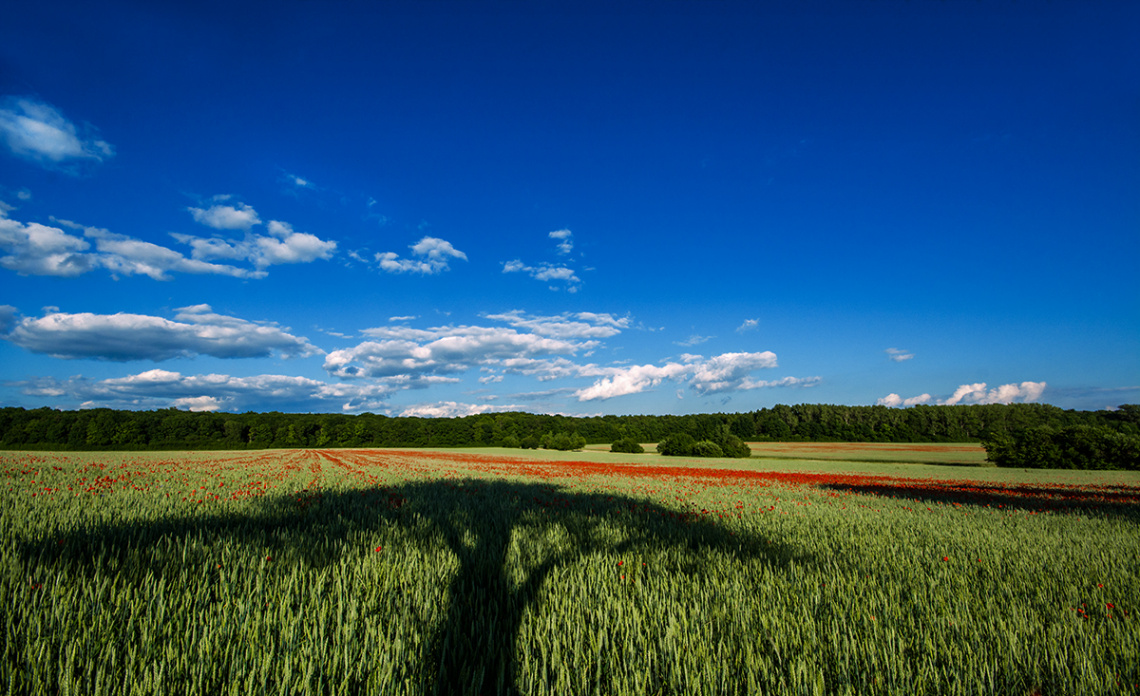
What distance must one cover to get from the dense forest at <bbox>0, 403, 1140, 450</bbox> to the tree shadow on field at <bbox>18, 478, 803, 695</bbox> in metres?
74.0

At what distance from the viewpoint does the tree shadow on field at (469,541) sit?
2.87 meters

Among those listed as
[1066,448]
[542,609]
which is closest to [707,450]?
[1066,448]

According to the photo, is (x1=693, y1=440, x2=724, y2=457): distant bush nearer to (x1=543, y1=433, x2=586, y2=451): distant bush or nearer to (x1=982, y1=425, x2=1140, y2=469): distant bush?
(x1=982, y1=425, x2=1140, y2=469): distant bush

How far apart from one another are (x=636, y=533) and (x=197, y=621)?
16.7 feet

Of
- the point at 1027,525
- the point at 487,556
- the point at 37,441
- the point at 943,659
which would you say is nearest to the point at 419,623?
the point at 487,556

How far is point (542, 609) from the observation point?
135 inches

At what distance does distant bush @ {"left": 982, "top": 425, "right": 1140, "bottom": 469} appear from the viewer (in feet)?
118

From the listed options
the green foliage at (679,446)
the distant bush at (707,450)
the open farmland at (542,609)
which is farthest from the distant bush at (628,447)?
the open farmland at (542,609)

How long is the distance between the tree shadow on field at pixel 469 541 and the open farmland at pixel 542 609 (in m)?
0.03

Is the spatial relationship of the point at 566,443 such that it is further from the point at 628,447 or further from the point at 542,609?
the point at 542,609

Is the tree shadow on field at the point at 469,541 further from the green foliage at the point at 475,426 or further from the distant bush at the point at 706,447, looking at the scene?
the green foliage at the point at 475,426

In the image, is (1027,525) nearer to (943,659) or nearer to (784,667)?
(943,659)

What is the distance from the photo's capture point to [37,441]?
7112 cm

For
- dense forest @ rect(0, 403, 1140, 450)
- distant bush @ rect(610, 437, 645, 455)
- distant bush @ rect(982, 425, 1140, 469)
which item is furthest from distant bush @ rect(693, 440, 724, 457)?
distant bush @ rect(982, 425, 1140, 469)
